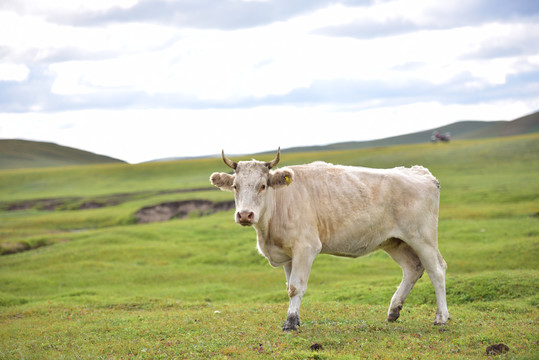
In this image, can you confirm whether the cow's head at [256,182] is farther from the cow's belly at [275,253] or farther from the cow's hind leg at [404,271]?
the cow's hind leg at [404,271]

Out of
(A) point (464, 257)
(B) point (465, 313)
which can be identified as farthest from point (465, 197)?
(B) point (465, 313)

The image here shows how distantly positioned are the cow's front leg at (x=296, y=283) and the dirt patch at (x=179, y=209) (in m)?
44.1

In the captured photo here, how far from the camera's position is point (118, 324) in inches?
604

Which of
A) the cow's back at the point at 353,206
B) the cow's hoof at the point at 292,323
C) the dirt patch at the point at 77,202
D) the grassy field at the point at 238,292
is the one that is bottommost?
the grassy field at the point at 238,292

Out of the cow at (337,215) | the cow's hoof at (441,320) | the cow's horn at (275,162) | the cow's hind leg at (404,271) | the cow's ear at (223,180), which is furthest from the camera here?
the cow's hind leg at (404,271)

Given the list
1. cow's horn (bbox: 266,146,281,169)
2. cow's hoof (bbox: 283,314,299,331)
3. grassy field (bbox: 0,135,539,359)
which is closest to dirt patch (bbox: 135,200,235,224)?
grassy field (bbox: 0,135,539,359)

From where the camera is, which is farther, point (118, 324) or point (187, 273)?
point (187, 273)

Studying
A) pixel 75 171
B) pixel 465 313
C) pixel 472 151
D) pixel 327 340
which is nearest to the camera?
pixel 327 340

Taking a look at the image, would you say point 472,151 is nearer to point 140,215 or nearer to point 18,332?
point 140,215

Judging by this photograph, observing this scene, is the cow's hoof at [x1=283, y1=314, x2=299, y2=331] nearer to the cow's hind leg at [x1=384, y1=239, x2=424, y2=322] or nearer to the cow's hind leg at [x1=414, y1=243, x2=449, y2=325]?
the cow's hind leg at [x1=384, y1=239, x2=424, y2=322]

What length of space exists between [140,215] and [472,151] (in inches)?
2080

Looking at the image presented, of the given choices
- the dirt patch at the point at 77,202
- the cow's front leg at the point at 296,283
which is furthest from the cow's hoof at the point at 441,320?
the dirt patch at the point at 77,202

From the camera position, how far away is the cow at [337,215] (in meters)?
12.6

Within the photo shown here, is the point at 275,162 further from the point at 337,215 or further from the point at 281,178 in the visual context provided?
the point at 337,215
